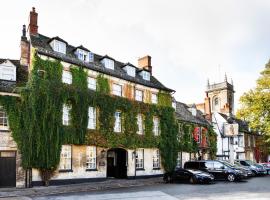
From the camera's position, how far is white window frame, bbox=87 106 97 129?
98.5ft

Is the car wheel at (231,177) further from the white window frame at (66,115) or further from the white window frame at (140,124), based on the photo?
the white window frame at (66,115)

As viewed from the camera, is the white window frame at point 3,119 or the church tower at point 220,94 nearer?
the white window frame at point 3,119

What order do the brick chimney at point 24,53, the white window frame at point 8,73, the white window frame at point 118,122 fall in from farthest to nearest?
the white window frame at point 118,122
the brick chimney at point 24,53
the white window frame at point 8,73

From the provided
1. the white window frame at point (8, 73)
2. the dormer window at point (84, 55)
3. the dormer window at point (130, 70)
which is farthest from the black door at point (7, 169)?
the dormer window at point (130, 70)

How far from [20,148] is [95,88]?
891 cm

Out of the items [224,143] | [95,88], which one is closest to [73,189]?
[95,88]

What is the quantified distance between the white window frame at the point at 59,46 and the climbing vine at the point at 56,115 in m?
2.18

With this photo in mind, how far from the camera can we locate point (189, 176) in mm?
28531

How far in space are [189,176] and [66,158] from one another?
33.3ft

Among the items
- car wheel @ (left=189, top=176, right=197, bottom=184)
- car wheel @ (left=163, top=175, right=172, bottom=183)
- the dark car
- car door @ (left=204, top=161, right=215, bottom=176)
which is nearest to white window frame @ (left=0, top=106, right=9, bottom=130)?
car wheel @ (left=163, top=175, right=172, bottom=183)

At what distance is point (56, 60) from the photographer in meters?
28.2

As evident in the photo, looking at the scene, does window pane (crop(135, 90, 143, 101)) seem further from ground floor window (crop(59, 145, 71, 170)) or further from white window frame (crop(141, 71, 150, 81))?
ground floor window (crop(59, 145, 71, 170))

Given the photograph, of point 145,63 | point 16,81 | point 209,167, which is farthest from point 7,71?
point 209,167

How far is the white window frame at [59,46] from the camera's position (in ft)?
98.3
